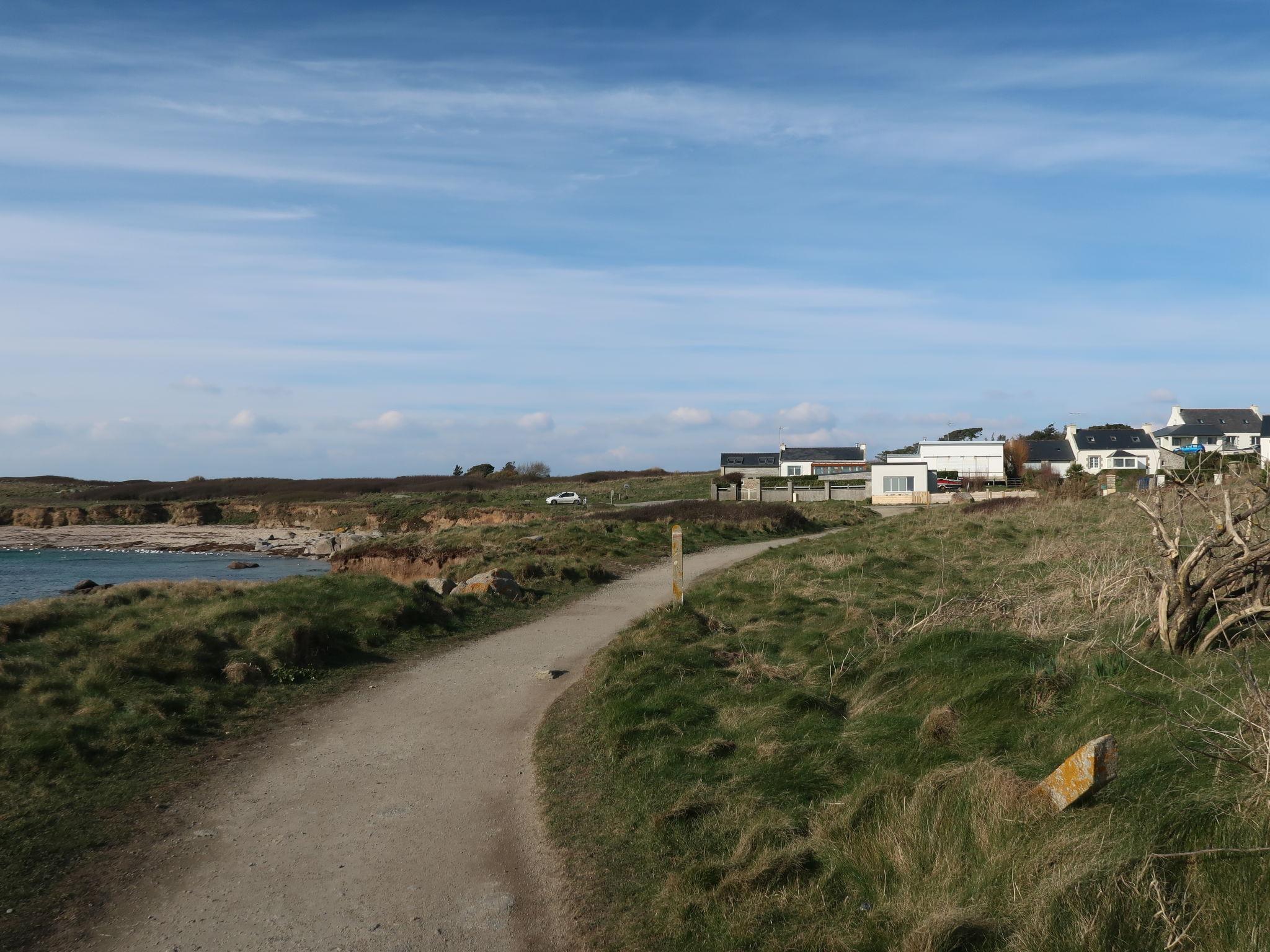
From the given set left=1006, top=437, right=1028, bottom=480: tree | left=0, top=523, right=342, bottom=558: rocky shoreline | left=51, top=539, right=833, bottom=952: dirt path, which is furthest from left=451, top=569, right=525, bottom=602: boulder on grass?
left=1006, top=437, right=1028, bottom=480: tree

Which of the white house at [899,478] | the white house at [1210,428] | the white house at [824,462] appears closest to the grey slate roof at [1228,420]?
the white house at [1210,428]

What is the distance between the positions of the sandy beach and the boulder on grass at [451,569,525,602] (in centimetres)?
3369

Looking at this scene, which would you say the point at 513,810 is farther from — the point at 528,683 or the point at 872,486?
the point at 872,486

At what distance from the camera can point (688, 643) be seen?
39.9ft

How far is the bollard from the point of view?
16.3 feet

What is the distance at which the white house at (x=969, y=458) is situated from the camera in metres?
75.6

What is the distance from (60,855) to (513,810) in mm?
3224

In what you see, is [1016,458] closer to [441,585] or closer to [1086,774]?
[441,585]

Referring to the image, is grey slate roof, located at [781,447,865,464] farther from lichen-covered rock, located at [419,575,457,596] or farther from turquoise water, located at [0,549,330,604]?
lichen-covered rock, located at [419,575,457,596]

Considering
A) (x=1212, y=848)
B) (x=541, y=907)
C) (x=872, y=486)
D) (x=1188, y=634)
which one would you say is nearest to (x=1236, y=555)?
(x=1188, y=634)

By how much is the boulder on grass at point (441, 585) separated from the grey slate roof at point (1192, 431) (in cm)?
8466

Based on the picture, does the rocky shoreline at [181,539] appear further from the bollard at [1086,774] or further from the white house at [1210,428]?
the white house at [1210,428]

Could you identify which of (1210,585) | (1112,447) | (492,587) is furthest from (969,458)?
(1210,585)

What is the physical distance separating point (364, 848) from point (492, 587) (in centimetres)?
1163
